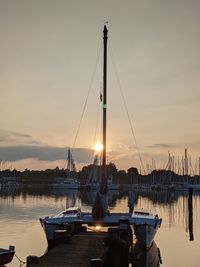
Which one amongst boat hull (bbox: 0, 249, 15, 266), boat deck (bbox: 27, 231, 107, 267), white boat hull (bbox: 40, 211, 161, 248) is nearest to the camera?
boat deck (bbox: 27, 231, 107, 267)

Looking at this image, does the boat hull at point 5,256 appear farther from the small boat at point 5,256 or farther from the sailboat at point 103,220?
the sailboat at point 103,220

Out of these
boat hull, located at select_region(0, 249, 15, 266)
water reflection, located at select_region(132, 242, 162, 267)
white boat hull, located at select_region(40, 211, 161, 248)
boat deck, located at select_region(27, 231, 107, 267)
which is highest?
white boat hull, located at select_region(40, 211, 161, 248)

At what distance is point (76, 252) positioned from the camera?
78.4ft

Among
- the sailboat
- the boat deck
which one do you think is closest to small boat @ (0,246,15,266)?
the boat deck

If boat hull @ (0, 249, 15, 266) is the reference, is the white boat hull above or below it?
above

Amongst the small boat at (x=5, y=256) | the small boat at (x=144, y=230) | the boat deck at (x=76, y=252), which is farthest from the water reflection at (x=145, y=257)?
the small boat at (x=5, y=256)

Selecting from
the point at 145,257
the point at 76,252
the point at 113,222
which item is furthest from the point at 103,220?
the point at 76,252

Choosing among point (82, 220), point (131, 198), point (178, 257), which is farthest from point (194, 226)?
point (82, 220)

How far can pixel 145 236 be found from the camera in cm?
3253

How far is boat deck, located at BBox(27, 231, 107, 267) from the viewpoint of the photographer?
2114 cm

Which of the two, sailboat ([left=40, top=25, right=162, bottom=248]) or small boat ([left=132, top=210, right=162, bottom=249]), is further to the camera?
sailboat ([left=40, top=25, right=162, bottom=248])

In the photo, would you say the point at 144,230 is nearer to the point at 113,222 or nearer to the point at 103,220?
the point at 113,222

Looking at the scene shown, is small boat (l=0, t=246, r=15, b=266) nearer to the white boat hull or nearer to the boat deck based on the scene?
the boat deck

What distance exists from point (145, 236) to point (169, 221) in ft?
99.0
